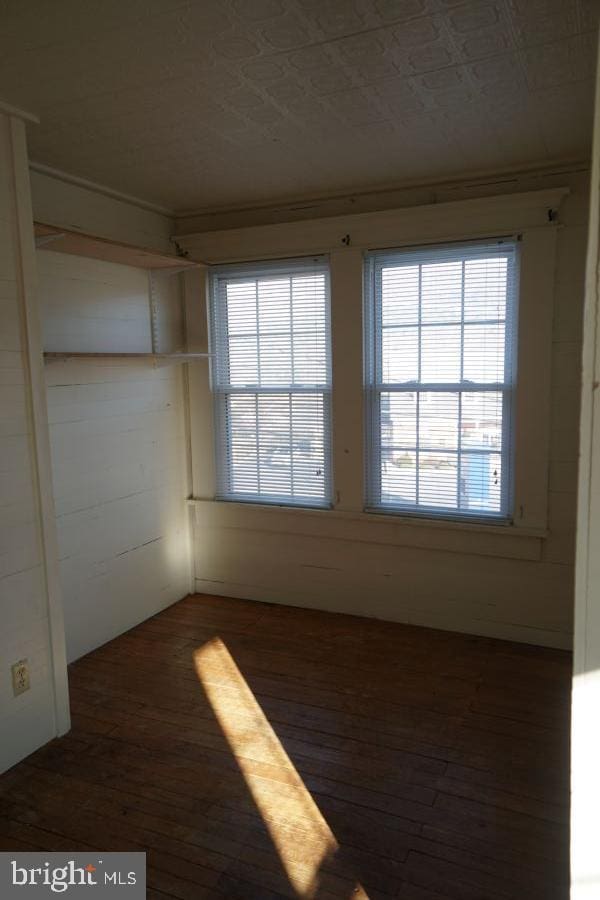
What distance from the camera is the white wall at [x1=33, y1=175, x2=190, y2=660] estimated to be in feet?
10.7

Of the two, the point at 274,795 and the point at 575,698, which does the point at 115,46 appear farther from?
the point at 274,795

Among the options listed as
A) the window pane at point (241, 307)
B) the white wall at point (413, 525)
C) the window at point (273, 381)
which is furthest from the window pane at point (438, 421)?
the window pane at point (241, 307)

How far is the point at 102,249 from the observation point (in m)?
3.20

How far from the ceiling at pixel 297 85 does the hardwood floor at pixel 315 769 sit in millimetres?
2560

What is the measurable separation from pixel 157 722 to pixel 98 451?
1486 millimetres

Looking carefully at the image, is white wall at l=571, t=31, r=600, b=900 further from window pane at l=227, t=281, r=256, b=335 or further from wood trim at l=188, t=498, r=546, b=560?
window pane at l=227, t=281, r=256, b=335

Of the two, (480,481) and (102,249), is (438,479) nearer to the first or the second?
(480,481)

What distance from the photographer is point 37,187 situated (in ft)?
10.1

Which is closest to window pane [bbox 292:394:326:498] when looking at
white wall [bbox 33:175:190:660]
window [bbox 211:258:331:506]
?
window [bbox 211:258:331:506]

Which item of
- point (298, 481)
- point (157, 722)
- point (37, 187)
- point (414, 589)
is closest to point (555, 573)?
point (414, 589)

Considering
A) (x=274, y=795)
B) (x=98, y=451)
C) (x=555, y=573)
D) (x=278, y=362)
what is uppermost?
(x=278, y=362)

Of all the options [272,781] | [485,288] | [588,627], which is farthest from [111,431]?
[588,627]

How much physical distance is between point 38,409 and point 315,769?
5.96ft

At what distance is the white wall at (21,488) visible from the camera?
7.89 ft
